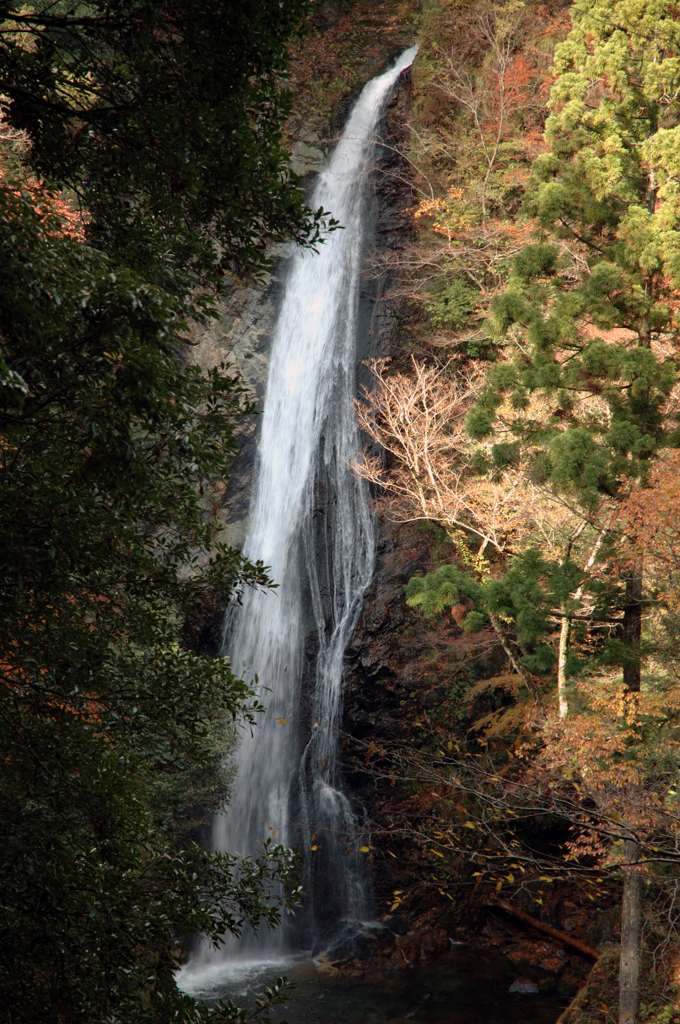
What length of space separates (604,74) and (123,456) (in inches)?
332

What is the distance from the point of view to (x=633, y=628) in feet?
30.5

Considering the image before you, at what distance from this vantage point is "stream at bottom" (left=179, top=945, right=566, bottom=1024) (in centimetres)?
1188

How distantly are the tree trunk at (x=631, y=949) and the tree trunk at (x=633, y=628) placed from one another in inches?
71.2

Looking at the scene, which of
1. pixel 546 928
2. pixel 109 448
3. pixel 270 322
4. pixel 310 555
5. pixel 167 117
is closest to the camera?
pixel 109 448

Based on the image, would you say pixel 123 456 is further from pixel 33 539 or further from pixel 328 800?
pixel 328 800

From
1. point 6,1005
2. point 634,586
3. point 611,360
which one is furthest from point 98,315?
point 634,586

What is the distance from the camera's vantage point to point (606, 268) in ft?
29.2

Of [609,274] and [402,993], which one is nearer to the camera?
[609,274]

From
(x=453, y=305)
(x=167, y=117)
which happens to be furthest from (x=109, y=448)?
(x=453, y=305)

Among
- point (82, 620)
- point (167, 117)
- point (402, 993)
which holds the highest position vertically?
point (167, 117)

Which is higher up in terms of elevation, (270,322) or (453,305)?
(270,322)

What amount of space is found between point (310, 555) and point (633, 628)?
9.58m

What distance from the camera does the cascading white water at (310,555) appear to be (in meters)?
15.8

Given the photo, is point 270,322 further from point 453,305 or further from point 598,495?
point 598,495
